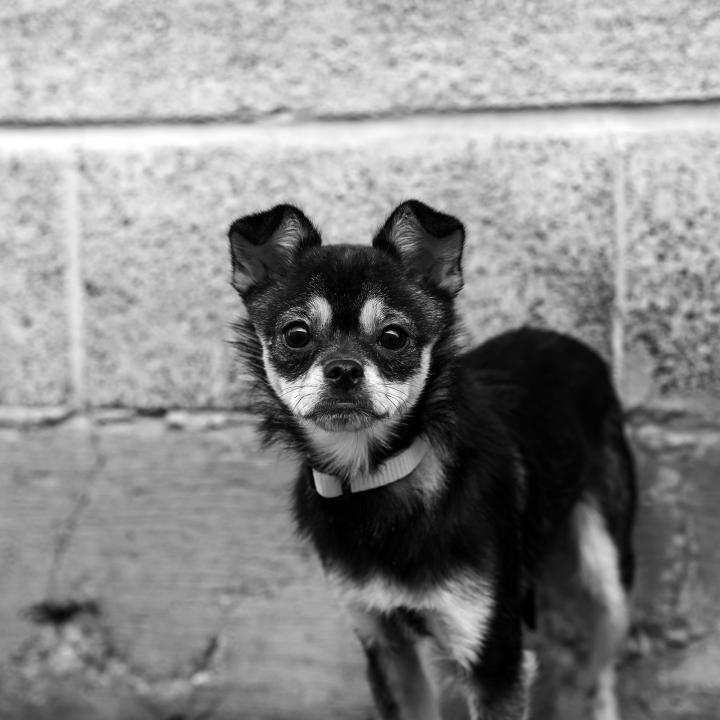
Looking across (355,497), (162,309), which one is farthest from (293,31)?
(355,497)

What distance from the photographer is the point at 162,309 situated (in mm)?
4434

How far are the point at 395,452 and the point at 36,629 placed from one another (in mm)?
2086

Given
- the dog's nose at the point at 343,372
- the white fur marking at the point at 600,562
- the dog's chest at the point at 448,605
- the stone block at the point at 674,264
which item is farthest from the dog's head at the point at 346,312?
the white fur marking at the point at 600,562

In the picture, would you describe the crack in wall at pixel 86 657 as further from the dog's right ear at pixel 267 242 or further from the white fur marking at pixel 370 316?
the white fur marking at pixel 370 316

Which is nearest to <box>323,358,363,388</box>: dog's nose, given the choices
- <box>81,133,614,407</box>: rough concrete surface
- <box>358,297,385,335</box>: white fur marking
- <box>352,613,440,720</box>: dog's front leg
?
<box>358,297,385,335</box>: white fur marking

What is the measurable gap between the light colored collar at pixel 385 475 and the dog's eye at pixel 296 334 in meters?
0.44

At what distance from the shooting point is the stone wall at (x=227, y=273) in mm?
4156

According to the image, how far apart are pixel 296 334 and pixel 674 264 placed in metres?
1.66

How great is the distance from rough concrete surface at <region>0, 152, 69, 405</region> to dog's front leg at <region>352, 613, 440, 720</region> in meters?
1.72

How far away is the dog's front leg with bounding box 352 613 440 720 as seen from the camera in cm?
358

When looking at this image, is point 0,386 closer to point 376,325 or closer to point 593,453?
point 376,325

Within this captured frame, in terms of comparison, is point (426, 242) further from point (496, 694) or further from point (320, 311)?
point (496, 694)

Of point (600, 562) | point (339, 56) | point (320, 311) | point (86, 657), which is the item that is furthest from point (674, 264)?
point (86, 657)

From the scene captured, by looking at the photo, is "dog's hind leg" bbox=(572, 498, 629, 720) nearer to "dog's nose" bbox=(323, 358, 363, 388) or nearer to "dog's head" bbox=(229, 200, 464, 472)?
"dog's head" bbox=(229, 200, 464, 472)
